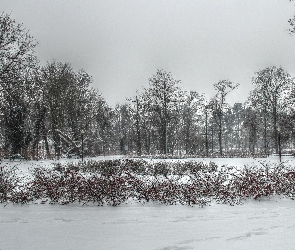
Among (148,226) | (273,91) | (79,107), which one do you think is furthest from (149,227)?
(273,91)


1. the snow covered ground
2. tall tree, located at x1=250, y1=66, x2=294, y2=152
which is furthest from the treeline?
the snow covered ground

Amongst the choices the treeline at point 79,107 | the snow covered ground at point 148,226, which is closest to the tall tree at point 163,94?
the treeline at point 79,107

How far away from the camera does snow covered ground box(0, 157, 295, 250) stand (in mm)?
4559

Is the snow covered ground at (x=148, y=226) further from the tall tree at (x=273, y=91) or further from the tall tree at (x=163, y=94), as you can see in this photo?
the tall tree at (x=163, y=94)

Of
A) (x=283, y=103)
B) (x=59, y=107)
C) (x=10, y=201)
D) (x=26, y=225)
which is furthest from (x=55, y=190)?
(x=283, y=103)

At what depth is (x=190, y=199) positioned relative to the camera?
747cm

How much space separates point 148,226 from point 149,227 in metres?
0.07

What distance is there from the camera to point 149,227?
5.48 meters

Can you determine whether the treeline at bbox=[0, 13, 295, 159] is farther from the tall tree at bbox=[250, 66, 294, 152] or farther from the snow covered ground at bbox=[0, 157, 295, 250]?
the snow covered ground at bbox=[0, 157, 295, 250]

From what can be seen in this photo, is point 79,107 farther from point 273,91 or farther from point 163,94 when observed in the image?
→ point 273,91

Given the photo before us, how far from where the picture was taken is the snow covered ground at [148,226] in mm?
4559

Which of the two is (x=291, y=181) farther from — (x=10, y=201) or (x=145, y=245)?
(x=10, y=201)

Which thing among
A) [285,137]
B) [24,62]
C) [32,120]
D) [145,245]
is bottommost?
[145,245]

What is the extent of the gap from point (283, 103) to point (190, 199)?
23.4 m
